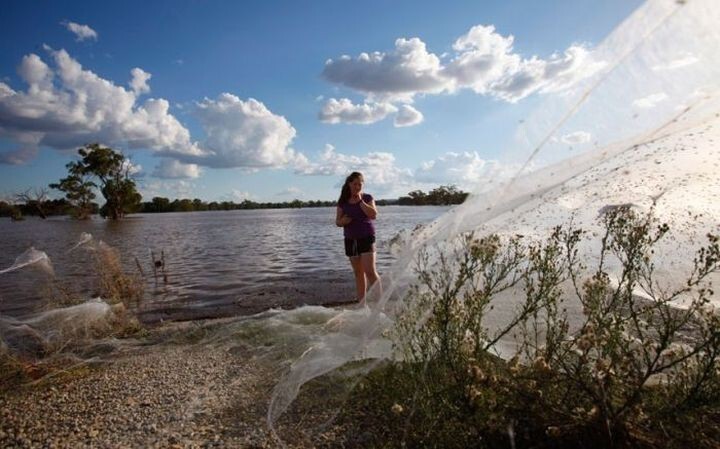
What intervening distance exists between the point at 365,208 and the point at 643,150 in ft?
13.3

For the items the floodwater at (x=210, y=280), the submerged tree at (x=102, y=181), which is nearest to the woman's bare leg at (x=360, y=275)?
the floodwater at (x=210, y=280)

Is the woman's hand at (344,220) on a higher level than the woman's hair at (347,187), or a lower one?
lower

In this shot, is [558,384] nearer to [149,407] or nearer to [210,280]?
[149,407]

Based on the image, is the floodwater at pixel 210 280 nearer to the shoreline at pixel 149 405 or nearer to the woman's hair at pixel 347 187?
the woman's hair at pixel 347 187

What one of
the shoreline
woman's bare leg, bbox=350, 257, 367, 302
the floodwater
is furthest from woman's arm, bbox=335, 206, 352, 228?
the floodwater

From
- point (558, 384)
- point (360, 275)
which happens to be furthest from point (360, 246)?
point (558, 384)

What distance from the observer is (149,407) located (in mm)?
4277

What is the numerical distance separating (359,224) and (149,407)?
3.96 metres

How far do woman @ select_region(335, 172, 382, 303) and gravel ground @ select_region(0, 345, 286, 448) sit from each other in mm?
2373

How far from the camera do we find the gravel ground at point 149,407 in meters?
3.65

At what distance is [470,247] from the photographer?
140 inches

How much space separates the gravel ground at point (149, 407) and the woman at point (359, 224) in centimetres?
237

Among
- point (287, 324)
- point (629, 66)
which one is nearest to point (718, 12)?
point (629, 66)

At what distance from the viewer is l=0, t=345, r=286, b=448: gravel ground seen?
365 centimetres
